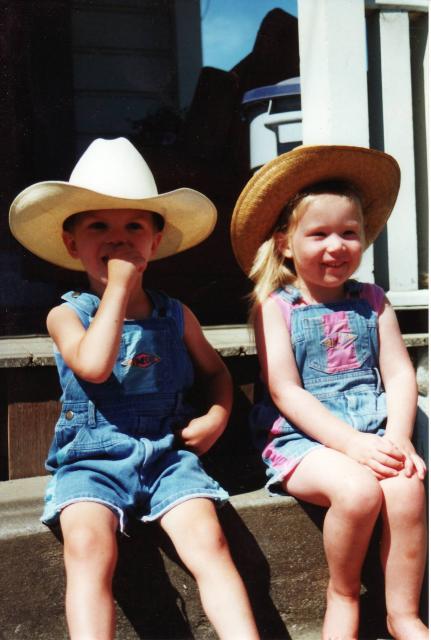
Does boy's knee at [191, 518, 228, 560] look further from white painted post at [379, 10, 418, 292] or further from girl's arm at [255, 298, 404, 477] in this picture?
white painted post at [379, 10, 418, 292]

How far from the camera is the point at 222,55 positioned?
5.07 m

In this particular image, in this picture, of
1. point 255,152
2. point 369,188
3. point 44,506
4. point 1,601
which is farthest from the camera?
point 255,152

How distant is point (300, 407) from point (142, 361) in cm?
47

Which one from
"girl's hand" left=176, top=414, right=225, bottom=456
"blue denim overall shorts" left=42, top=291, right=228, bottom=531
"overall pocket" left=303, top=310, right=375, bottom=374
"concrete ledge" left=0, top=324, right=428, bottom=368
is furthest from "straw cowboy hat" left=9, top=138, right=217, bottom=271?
"girl's hand" left=176, top=414, right=225, bottom=456

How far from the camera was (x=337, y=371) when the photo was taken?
2162mm

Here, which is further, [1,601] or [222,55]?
[222,55]

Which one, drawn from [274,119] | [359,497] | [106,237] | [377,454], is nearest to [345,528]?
[359,497]

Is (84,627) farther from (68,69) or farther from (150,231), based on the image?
(68,69)

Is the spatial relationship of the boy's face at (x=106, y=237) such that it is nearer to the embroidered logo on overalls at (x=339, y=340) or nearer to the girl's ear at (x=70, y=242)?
the girl's ear at (x=70, y=242)

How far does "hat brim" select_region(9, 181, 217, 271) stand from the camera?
196cm

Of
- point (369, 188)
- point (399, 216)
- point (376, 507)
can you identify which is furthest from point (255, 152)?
point (376, 507)

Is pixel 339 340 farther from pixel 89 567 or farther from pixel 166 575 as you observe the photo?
pixel 89 567

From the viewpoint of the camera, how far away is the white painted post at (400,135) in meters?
2.71

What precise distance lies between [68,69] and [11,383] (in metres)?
3.43
